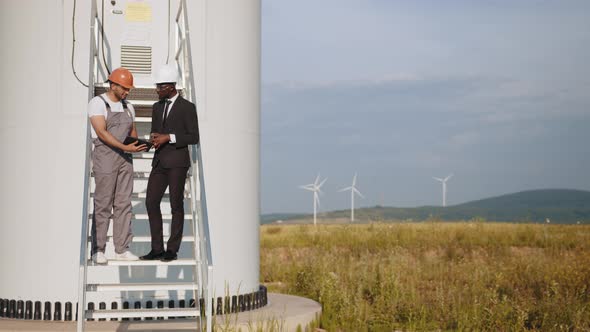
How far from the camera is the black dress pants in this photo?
9141 mm

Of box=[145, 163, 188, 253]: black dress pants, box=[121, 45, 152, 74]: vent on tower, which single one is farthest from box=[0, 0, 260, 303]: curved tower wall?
box=[145, 163, 188, 253]: black dress pants

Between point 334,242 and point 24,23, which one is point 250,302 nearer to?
point 24,23

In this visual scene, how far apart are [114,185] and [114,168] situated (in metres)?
0.21

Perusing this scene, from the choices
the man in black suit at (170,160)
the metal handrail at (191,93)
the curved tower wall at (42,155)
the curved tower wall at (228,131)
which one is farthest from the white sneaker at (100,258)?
the curved tower wall at (228,131)

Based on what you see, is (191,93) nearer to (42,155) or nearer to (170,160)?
(170,160)

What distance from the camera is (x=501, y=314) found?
12383mm

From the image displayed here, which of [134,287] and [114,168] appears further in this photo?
[114,168]

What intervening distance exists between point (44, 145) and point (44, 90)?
32.9 inches

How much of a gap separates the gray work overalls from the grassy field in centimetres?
394

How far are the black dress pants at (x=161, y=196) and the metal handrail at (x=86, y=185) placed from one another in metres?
0.79

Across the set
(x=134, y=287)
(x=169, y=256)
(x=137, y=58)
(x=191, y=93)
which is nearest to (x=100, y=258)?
(x=134, y=287)

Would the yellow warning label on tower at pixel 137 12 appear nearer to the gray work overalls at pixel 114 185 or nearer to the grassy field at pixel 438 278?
the gray work overalls at pixel 114 185

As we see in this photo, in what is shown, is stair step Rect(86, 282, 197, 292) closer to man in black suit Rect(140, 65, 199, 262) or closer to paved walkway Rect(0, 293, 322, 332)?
man in black suit Rect(140, 65, 199, 262)

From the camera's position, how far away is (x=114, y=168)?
9.12m
